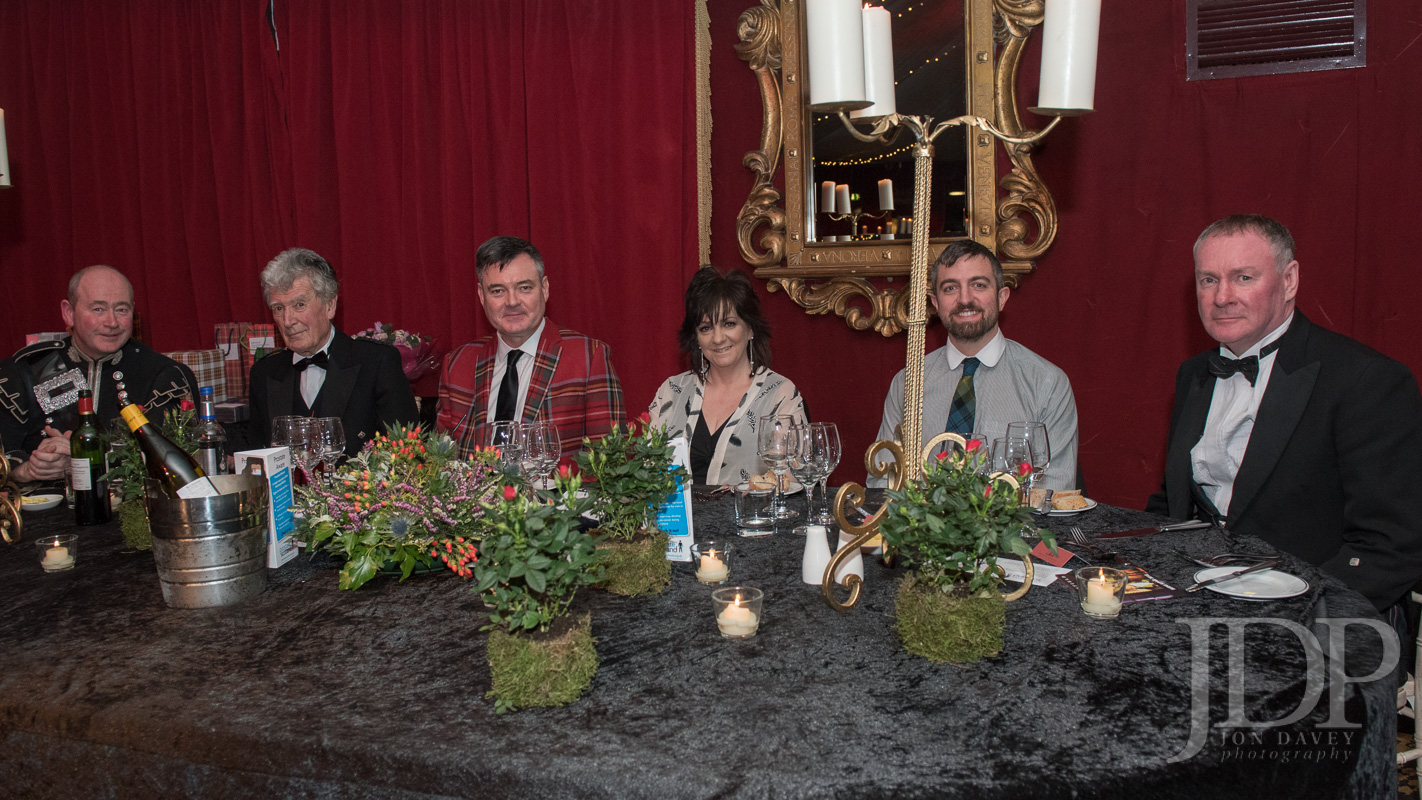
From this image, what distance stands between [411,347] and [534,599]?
3401 millimetres

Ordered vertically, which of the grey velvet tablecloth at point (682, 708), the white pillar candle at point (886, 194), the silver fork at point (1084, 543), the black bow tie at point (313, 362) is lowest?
the grey velvet tablecloth at point (682, 708)

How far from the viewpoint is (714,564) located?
1.74m

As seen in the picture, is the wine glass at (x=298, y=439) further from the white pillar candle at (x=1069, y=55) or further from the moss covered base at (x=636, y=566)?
the white pillar candle at (x=1069, y=55)

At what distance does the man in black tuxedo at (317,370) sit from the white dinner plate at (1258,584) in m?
2.57

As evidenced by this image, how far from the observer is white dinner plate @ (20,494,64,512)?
2435 millimetres

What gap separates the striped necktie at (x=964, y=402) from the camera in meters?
3.01

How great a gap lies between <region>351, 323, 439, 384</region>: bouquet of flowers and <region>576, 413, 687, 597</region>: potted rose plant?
2.96 metres

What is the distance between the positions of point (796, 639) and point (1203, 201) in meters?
2.88

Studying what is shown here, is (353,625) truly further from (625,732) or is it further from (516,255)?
(516,255)

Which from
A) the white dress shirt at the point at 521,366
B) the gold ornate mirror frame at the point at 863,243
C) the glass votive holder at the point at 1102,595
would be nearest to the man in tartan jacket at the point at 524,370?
the white dress shirt at the point at 521,366

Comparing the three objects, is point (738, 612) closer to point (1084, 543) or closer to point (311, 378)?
point (1084, 543)

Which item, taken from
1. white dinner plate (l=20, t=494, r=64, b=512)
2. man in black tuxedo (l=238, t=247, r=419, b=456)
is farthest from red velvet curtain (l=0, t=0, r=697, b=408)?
white dinner plate (l=20, t=494, r=64, b=512)

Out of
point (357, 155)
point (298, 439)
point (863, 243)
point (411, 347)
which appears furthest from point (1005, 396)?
point (357, 155)

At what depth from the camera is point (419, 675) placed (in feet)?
4.45
